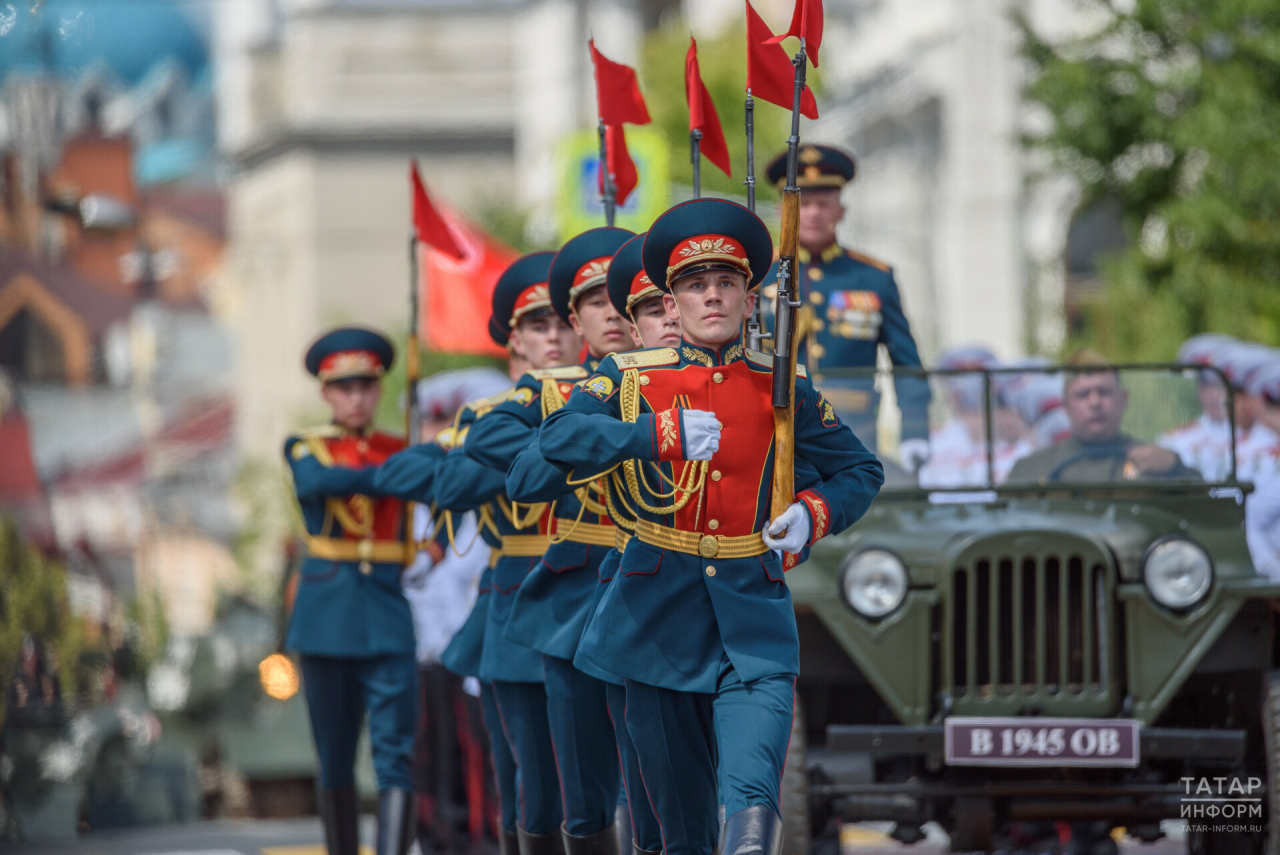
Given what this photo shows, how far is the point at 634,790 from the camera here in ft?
20.0

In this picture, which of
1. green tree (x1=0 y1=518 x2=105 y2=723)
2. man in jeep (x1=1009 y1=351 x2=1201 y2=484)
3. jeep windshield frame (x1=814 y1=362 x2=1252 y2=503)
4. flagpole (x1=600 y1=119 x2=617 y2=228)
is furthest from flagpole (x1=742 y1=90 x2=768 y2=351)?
green tree (x1=0 y1=518 x2=105 y2=723)

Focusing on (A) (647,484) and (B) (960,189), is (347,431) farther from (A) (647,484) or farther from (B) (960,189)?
(B) (960,189)

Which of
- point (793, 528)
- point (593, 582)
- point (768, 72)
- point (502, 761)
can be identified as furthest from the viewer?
point (502, 761)

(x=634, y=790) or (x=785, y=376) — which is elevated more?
(x=785, y=376)

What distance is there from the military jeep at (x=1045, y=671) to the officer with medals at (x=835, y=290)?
45.3 inches

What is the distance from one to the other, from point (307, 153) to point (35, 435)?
11034 millimetres

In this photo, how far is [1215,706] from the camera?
800 centimetres

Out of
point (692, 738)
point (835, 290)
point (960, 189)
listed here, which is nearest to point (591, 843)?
point (692, 738)

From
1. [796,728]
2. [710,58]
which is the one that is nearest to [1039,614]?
[796,728]

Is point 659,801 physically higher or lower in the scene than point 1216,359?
lower

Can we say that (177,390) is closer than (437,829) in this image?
No

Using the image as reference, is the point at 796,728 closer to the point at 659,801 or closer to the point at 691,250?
the point at 659,801

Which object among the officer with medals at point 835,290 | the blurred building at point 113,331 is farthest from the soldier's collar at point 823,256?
the blurred building at point 113,331

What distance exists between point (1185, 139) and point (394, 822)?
30.5ft
